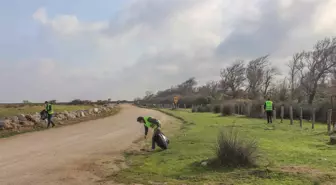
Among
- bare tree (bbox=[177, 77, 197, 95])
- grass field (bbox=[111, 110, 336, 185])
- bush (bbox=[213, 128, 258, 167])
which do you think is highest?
bare tree (bbox=[177, 77, 197, 95])

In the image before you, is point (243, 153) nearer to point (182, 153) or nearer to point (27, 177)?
point (182, 153)

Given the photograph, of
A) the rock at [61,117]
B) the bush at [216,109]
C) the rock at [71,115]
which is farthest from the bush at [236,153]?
the bush at [216,109]

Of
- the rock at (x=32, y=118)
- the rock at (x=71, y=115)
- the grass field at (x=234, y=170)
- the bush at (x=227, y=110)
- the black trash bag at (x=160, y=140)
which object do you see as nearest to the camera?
the grass field at (x=234, y=170)

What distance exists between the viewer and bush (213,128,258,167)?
10062 mm

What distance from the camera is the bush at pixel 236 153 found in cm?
1006

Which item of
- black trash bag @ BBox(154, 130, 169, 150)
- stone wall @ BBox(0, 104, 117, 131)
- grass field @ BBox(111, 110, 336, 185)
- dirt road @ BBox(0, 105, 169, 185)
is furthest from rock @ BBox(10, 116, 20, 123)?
grass field @ BBox(111, 110, 336, 185)

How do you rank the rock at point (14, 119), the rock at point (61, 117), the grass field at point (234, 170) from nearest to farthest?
the grass field at point (234, 170), the rock at point (14, 119), the rock at point (61, 117)

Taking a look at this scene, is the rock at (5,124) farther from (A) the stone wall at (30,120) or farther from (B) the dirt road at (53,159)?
(B) the dirt road at (53,159)

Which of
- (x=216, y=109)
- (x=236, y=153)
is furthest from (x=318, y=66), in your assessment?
(x=236, y=153)

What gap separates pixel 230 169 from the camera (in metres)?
9.81

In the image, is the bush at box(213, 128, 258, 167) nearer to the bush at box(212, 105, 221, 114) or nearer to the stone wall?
the stone wall

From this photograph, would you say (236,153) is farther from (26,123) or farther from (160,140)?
(26,123)

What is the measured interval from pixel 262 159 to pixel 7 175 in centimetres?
681

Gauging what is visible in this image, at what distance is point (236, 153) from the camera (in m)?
10.1
